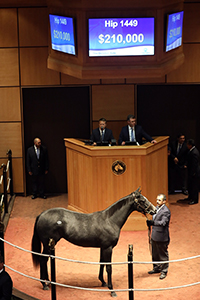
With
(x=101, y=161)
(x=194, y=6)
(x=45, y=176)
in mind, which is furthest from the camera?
(x=45, y=176)

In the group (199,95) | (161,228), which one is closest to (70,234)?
(161,228)

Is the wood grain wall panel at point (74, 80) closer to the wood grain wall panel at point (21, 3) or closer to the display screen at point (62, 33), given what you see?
the display screen at point (62, 33)

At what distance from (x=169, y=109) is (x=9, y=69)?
12.6ft

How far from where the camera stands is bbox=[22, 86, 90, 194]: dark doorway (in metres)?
11.5

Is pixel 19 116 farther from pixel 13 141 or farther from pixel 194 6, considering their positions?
pixel 194 6

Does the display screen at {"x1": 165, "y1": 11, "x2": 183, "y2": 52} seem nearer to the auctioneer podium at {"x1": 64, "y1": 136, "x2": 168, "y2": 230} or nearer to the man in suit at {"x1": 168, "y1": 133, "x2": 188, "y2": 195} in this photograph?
the auctioneer podium at {"x1": 64, "y1": 136, "x2": 168, "y2": 230}

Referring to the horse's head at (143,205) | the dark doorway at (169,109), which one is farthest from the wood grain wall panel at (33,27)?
the horse's head at (143,205)

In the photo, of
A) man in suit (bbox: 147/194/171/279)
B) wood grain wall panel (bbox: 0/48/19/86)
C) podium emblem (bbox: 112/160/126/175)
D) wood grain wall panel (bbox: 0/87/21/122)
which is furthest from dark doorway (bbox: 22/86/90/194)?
man in suit (bbox: 147/194/171/279)

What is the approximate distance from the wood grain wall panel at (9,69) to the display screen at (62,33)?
1.60 metres

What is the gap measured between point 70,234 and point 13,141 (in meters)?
4.92

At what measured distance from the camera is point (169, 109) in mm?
11555

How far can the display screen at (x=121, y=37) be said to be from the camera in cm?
920

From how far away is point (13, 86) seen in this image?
11.3m

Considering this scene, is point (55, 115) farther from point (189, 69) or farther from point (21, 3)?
point (189, 69)
